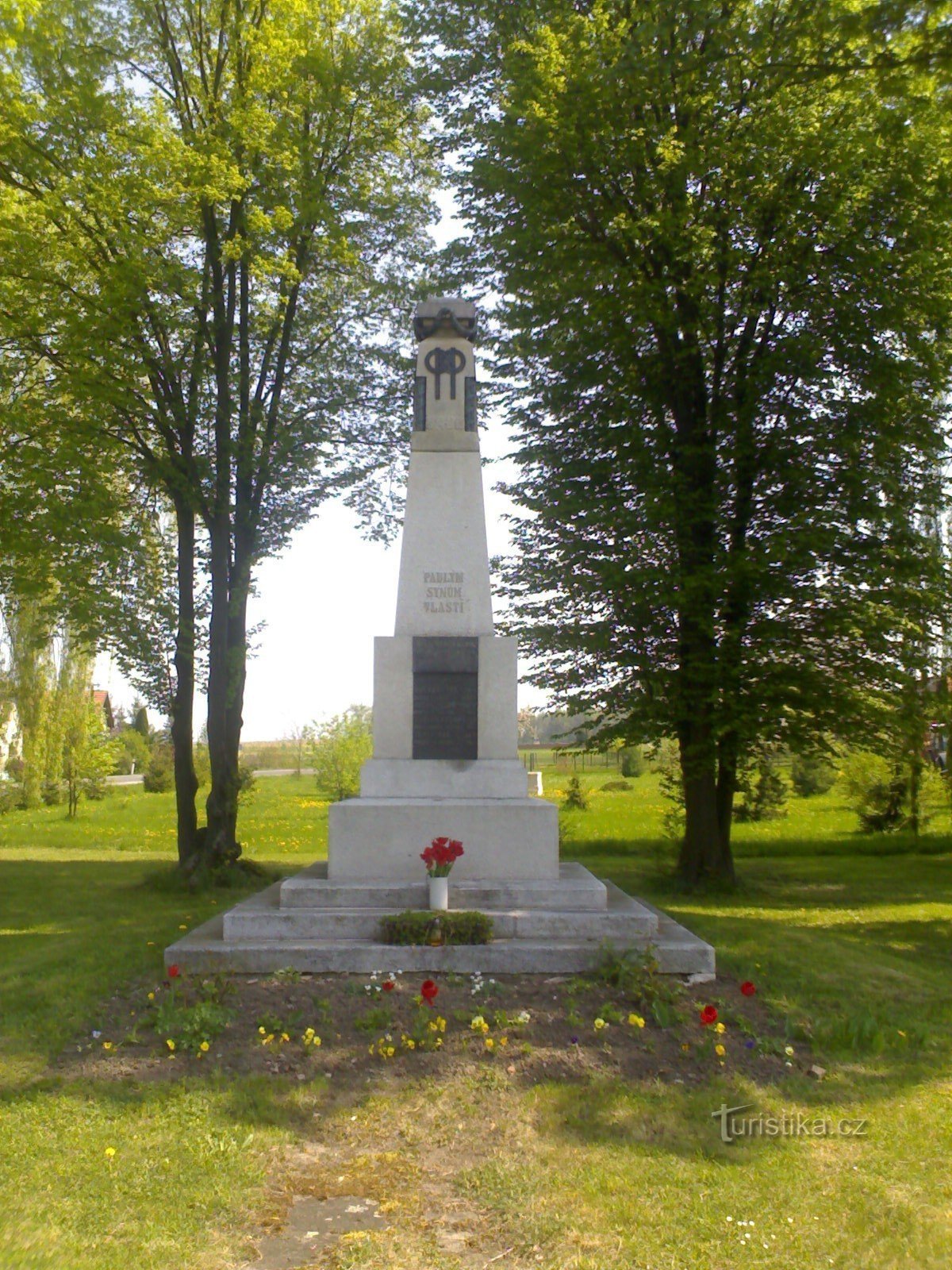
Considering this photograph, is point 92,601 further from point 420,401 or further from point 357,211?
point 357,211

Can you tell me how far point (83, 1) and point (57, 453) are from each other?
20.5 ft

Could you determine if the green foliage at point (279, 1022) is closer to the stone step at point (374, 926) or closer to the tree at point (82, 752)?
the stone step at point (374, 926)

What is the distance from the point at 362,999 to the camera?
21.1 feet

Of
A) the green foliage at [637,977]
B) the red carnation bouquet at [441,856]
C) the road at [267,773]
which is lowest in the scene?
the road at [267,773]

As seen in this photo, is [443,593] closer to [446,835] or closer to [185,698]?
→ [446,835]

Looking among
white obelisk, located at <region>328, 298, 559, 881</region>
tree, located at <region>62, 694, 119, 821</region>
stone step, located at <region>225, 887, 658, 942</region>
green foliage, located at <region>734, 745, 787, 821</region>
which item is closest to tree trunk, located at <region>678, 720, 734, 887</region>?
white obelisk, located at <region>328, 298, 559, 881</region>

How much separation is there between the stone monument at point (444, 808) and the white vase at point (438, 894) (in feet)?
1.15

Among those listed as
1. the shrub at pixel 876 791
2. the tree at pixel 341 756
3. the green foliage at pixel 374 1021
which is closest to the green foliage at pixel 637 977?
the green foliage at pixel 374 1021

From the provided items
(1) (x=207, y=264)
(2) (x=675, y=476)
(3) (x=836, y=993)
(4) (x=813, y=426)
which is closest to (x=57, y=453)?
(1) (x=207, y=264)

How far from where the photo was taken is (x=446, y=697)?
9.21 meters

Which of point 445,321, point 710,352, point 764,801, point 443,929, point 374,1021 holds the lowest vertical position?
point 374,1021

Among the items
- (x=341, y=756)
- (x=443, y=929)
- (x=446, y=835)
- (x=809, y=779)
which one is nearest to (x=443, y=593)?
(x=446, y=835)

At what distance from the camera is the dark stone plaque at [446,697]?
359 inches

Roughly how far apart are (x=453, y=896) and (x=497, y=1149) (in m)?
3.04
